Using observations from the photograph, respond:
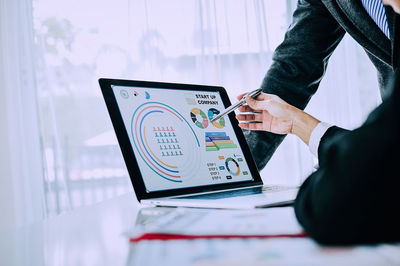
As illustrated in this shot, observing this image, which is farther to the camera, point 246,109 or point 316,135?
point 246,109

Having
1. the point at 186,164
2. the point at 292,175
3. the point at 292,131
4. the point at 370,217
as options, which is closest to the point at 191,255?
the point at 370,217

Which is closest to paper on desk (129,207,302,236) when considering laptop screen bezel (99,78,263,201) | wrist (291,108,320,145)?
laptop screen bezel (99,78,263,201)

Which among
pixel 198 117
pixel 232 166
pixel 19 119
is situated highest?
pixel 198 117

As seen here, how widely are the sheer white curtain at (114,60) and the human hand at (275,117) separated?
159cm

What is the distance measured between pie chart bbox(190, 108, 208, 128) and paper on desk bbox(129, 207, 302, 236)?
0.35 meters

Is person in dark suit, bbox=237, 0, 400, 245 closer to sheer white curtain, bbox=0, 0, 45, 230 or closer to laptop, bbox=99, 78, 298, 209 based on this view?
laptop, bbox=99, 78, 298, 209

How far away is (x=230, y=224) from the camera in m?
0.44

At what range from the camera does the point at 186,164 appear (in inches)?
30.7

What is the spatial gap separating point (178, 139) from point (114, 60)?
1.84 m

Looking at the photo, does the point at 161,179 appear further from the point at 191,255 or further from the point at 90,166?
the point at 90,166

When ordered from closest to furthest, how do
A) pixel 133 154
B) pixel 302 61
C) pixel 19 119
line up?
pixel 133 154
pixel 302 61
pixel 19 119

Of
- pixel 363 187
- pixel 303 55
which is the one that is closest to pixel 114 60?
pixel 303 55

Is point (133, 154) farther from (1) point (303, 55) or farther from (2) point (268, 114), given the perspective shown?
(1) point (303, 55)

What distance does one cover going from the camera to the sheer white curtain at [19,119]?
8.18ft
